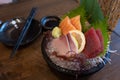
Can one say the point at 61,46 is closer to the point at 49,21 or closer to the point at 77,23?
the point at 77,23

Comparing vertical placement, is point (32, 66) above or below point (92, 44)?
below

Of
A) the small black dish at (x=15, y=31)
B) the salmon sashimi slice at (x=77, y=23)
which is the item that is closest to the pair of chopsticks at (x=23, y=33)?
the small black dish at (x=15, y=31)

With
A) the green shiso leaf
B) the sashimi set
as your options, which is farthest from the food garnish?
the green shiso leaf

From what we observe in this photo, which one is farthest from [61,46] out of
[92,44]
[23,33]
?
[23,33]

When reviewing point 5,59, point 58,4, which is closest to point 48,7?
point 58,4

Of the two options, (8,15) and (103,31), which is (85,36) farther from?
(8,15)

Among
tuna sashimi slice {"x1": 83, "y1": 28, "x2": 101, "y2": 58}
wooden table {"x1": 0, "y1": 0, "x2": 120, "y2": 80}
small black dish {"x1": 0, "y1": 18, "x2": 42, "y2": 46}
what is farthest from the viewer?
small black dish {"x1": 0, "y1": 18, "x2": 42, "y2": 46}

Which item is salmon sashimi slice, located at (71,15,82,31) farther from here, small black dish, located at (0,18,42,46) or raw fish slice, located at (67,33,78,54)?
small black dish, located at (0,18,42,46)
